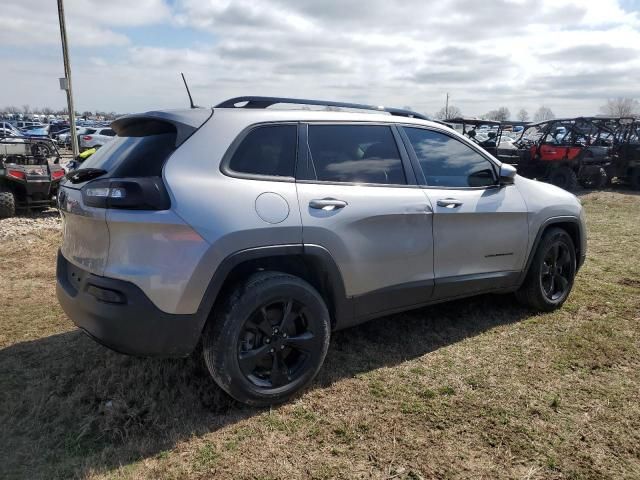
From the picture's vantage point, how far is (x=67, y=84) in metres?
16.7

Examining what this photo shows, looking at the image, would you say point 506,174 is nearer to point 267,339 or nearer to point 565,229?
point 565,229

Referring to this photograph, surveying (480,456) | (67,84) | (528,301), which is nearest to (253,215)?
(480,456)

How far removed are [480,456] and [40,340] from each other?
3285mm

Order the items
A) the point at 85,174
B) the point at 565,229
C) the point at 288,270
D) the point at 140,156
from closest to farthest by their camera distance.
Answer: the point at 140,156 < the point at 85,174 < the point at 288,270 < the point at 565,229

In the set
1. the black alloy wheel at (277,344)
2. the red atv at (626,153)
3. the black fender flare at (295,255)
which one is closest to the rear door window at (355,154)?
the black fender flare at (295,255)

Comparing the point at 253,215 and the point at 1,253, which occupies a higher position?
the point at 253,215

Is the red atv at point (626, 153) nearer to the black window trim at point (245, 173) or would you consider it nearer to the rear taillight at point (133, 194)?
the black window trim at point (245, 173)

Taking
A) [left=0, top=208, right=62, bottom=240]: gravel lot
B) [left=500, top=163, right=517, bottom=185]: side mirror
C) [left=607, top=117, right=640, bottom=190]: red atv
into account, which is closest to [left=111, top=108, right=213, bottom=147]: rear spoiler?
[left=500, top=163, right=517, bottom=185]: side mirror

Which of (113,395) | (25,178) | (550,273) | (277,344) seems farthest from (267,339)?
(25,178)

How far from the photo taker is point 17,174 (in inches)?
343

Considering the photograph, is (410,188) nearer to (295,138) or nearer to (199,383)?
(295,138)

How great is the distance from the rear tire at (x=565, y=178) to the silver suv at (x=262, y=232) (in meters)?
11.4

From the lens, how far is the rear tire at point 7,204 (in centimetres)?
838

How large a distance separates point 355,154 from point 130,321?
173cm
